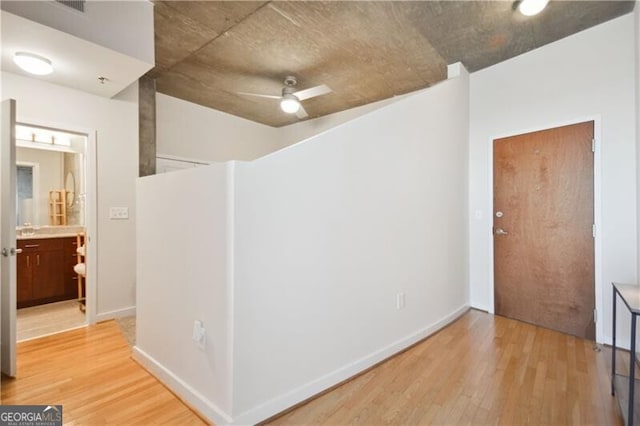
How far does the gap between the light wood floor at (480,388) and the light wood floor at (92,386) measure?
76 cm

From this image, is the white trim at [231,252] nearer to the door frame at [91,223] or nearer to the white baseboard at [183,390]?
the white baseboard at [183,390]

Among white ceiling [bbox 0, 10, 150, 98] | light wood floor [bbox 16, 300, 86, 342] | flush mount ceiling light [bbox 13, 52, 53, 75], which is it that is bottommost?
light wood floor [bbox 16, 300, 86, 342]

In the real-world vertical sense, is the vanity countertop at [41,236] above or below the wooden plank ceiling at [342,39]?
below

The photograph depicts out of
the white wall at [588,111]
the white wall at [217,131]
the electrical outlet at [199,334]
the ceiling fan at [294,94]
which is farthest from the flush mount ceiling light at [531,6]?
the electrical outlet at [199,334]

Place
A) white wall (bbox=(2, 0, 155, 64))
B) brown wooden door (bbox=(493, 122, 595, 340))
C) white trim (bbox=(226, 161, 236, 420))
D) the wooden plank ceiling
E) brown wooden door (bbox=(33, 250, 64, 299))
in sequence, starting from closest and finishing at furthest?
white trim (bbox=(226, 161, 236, 420)) < white wall (bbox=(2, 0, 155, 64)) < the wooden plank ceiling < brown wooden door (bbox=(493, 122, 595, 340)) < brown wooden door (bbox=(33, 250, 64, 299))

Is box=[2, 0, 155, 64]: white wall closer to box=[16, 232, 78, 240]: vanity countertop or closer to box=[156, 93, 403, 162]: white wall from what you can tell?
box=[156, 93, 403, 162]: white wall

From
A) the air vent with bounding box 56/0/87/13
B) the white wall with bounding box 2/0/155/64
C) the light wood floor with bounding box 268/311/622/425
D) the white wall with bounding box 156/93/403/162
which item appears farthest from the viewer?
the white wall with bounding box 156/93/403/162

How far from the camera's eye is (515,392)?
188cm

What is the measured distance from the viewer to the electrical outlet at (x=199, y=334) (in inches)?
65.8

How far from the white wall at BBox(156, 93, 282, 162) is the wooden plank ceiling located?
39 centimetres

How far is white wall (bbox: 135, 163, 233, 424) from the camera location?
5.06 feet

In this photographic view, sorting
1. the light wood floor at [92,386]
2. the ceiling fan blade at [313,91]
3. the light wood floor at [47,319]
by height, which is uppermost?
the ceiling fan blade at [313,91]

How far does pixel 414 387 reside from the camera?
76.7 inches

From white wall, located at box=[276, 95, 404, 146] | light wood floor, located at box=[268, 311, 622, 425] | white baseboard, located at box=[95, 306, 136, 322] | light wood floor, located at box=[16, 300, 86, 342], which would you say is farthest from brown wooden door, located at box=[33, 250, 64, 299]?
white wall, located at box=[276, 95, 404, 146]
